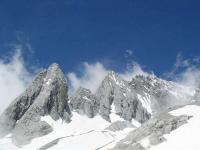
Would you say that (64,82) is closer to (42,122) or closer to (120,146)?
(42,122)

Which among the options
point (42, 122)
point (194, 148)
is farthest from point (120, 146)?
point (42, 122)

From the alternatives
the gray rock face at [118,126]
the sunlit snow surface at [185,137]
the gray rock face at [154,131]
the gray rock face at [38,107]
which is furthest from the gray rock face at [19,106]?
the sunlit snow surface at [185,137]

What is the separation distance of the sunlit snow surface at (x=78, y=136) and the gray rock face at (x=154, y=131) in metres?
12.9

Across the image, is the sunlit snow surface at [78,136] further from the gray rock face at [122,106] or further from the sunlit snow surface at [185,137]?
the sunlit snow surface at [185,137]

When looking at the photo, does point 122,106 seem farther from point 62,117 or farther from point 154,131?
point 154,131

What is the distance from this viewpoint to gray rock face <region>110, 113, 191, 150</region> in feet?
263

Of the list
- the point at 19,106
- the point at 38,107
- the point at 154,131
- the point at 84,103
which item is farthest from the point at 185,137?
the point at 84,103

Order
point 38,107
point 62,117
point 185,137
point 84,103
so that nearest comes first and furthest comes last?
1. point 185,137
2. point 38,107
3. point 62,117
4. point 84,103

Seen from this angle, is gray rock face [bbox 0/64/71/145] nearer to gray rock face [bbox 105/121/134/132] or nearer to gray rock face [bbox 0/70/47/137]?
gray rock face [bbox 0/70/47/137]

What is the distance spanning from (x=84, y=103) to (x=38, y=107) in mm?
25685

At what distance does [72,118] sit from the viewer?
553 feet

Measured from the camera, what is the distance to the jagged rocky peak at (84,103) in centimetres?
17775

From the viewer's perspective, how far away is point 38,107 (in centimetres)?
15838

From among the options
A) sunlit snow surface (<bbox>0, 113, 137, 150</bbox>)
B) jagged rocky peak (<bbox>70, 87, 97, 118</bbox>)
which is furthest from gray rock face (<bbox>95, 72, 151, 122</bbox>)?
sunlit snow surface (<bbox>0, 113, 137, 150</bbox>)
